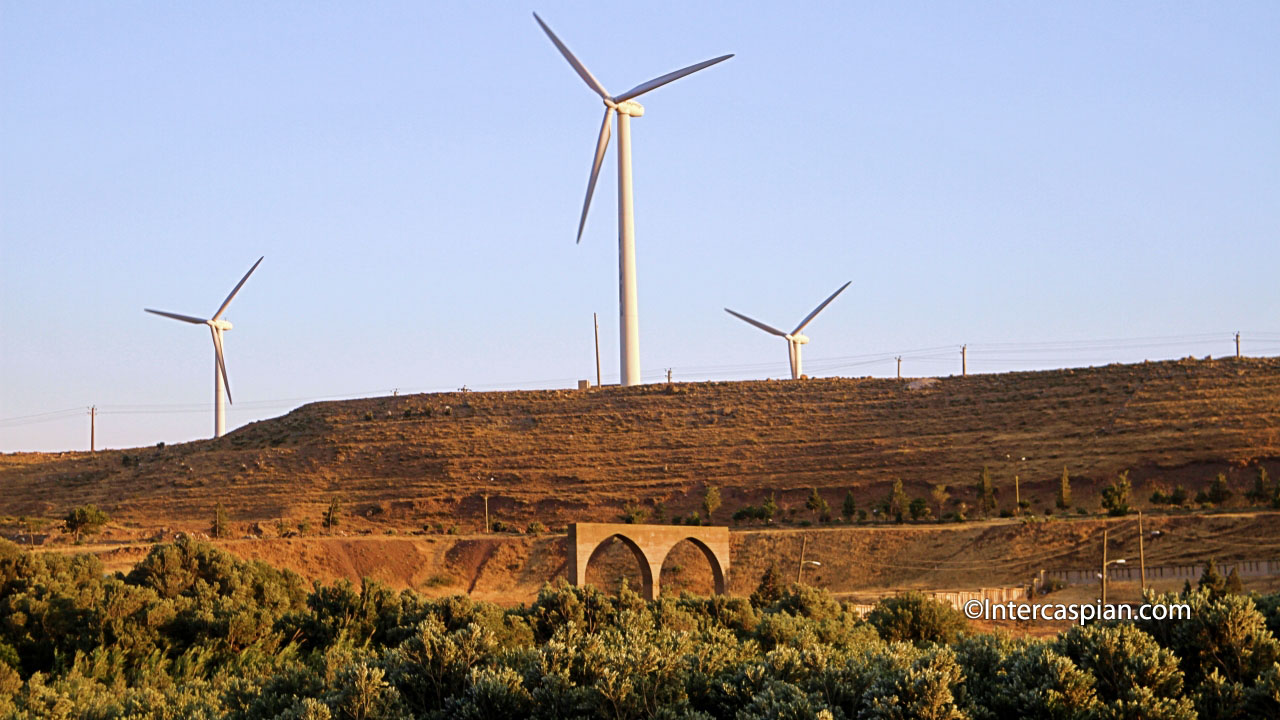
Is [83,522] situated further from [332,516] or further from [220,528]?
[332,516]

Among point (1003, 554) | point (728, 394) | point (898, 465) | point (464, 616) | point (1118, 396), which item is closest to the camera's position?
point (464, 616)

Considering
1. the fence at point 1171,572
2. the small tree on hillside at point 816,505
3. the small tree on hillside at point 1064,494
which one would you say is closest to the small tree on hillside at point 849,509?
the small tree on hillside at point 816,505

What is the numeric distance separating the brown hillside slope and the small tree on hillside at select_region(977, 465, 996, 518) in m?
1.00

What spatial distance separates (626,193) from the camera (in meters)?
66.8

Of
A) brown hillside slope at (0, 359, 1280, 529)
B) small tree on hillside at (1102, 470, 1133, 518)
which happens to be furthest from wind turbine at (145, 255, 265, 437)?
small tree on hillside at (1102, 470, 1133, 518)

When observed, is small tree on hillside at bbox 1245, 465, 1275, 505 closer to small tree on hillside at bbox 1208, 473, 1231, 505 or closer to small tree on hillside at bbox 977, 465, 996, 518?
small tree on hillside at bbox 1208, 473, 1231, 505

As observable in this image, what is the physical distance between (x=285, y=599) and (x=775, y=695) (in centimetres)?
1946

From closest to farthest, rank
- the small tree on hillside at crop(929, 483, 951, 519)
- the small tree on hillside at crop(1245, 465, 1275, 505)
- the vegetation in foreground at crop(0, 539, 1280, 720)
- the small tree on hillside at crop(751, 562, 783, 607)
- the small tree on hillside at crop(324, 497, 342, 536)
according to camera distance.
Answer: the vegetation in foreground at crop(0, 539, 1280, 720), the small tree on hillside at crop(751, 562, 783, 607), the small tree on hillside at crop(1245, 465, 1275, 505), the small tree on hillside at crop(929, 483, 951, 519), the small tree on hillside at crop(324, 497, 342, 536)

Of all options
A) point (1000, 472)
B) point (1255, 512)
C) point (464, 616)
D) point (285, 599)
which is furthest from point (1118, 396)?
point (464, 616)

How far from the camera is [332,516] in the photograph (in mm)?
69125

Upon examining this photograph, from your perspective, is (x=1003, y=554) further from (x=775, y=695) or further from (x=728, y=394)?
(x=775, y=695)

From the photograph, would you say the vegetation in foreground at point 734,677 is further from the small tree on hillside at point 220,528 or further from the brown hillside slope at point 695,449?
the brown hillside slope at point 695,449

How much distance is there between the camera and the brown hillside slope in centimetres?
6925

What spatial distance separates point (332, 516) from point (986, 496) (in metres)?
33.1
